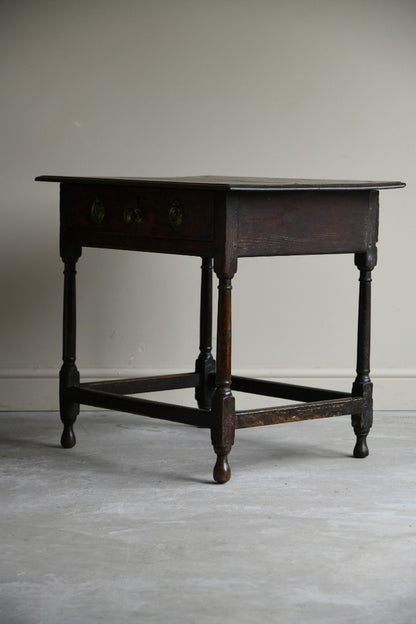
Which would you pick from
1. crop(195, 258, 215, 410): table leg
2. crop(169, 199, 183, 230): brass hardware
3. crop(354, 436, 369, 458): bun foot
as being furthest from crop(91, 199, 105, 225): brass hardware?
crop(354, 436, 369, 458): bun foot

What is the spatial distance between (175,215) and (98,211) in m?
0.34

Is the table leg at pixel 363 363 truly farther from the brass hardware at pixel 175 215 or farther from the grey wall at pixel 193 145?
the grey wall at pixel 193 145

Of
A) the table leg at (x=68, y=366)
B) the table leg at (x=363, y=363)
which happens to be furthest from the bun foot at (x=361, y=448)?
the table leg at (x=68, y=366)

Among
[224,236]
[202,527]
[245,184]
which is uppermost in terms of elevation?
[245,184]

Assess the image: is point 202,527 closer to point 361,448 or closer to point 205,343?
point 361,448

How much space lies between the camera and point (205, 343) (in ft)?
12.6

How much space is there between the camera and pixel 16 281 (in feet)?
13.2

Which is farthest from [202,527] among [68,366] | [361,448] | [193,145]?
[193,145]

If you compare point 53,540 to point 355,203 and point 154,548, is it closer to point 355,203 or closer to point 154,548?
point 154,548

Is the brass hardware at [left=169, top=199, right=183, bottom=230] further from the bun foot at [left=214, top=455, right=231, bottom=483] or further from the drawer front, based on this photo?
the bun foot at [left=214, top=455, right=231, bottom=483]

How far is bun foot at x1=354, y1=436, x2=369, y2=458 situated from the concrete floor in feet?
0.13

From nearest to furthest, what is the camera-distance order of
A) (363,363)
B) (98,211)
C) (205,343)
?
(98,211)
(363,363)
(205,343)

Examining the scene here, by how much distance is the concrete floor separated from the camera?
6.89 feet

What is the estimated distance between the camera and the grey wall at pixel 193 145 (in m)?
3.98
